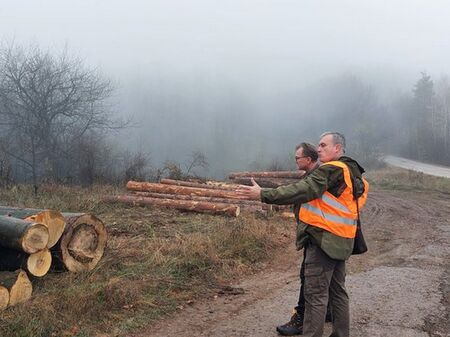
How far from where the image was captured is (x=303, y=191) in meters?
3.80

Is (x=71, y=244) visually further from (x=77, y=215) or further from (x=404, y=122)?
(x=404, y=122)

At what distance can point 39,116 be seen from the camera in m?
24.8

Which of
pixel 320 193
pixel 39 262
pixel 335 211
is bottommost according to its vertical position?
pixel 39 262

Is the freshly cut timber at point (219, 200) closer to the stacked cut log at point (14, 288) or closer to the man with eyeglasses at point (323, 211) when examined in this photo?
the stacked cut log at point (14, 288)

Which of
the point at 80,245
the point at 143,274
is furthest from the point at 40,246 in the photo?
the point at 143,274

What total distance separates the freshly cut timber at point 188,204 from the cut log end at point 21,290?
20.9 feet

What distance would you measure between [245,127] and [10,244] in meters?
73.1

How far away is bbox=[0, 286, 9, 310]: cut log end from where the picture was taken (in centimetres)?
498

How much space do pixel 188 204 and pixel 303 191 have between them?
28.1ft

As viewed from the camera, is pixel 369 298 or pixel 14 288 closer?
pixel 14 288

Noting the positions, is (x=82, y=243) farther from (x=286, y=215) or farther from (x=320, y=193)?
(x=286, y=215)

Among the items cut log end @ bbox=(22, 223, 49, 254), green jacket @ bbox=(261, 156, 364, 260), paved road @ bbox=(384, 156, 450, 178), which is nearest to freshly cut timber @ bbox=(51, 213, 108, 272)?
cut log end @ bbox=(22, 223, 49, 254)

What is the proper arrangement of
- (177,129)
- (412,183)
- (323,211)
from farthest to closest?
1. (177,129)
2. (412,183)
3. (323,211)

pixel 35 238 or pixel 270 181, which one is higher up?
pixel 35 238
